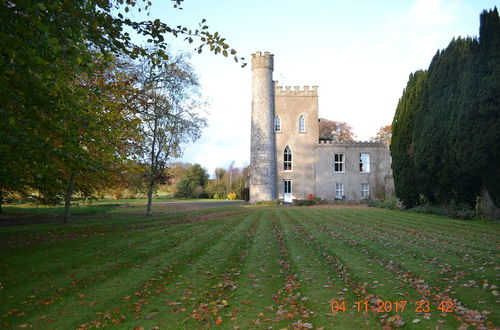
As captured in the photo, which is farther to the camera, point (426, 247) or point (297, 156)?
point (297, 156)

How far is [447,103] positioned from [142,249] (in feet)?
49.7

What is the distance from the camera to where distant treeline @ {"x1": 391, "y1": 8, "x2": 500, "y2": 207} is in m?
14.7

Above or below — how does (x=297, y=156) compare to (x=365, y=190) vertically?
above

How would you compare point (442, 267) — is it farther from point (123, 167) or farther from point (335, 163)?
point (335, 163)

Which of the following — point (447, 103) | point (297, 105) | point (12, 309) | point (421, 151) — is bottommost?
point (12, 309)

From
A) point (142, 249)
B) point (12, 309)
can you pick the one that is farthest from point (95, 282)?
point (142, 249)

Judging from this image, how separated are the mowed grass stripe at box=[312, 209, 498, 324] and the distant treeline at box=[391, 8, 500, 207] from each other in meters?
Result: 7.96

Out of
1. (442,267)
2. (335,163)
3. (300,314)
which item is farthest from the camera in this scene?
(335,163)

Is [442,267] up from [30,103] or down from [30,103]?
down

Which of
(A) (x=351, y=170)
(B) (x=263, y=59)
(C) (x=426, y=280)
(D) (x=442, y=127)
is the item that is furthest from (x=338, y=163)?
→ (C) (x=426, y=280)

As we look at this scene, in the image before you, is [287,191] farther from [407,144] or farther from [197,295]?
[197,295]

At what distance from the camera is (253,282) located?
6.32 m

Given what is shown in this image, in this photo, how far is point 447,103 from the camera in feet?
56.3
